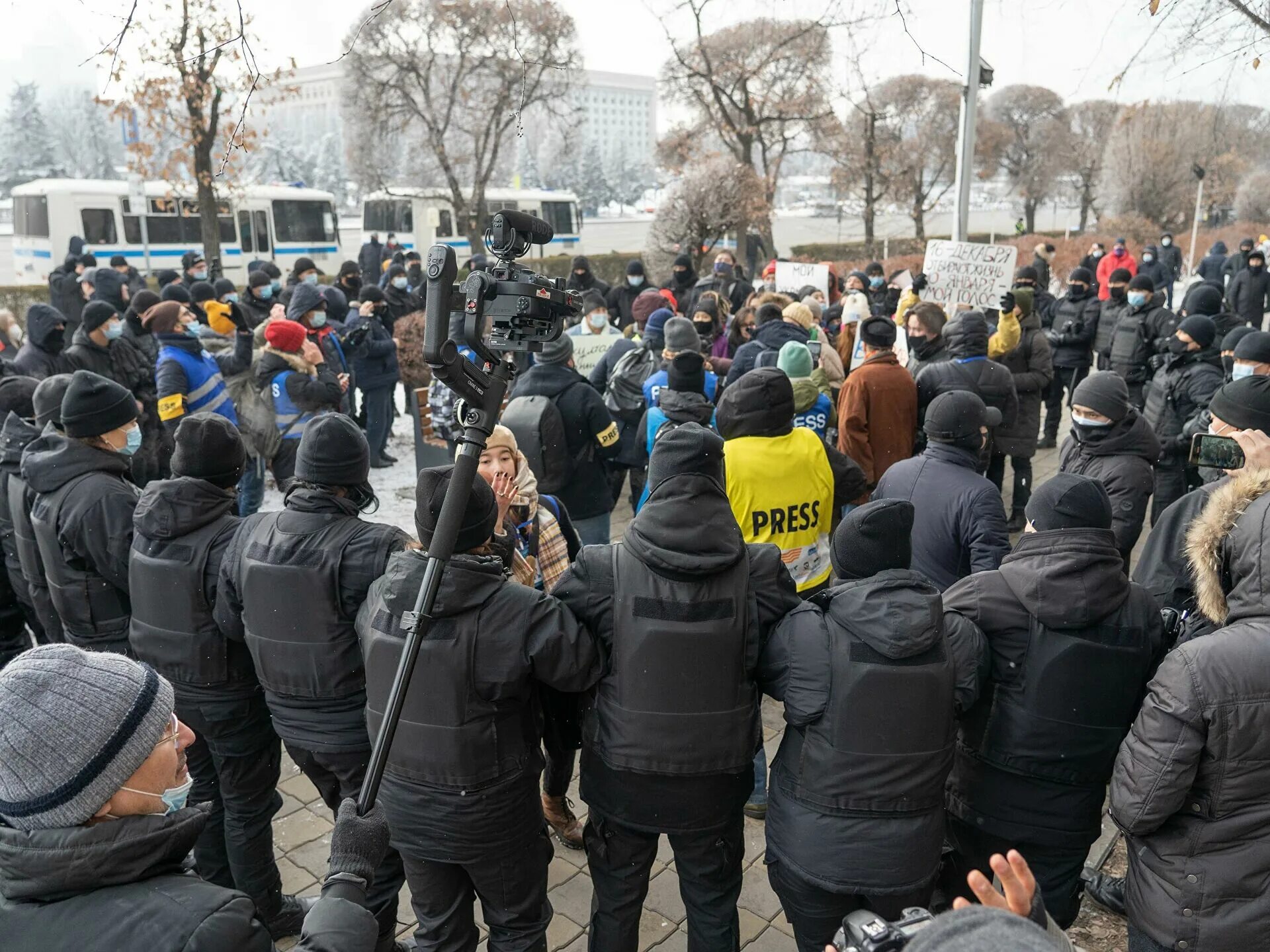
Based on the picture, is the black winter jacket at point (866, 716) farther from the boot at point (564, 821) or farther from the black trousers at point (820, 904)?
the boot at point (564, 821)

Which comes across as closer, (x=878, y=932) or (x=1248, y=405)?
(x=878, y=932)

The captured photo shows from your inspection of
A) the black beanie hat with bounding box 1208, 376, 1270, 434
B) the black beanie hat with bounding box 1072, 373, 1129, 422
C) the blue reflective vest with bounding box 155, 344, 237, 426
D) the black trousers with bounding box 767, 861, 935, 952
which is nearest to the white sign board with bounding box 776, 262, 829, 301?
the black beanie hat with bounding box 1072, 373, 1129, 422

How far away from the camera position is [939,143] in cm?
3362

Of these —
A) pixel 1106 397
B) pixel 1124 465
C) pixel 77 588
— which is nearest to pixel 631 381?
pixel 1106 397

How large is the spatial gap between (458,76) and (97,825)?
25434 millimetres

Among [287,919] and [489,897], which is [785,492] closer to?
[489,897]

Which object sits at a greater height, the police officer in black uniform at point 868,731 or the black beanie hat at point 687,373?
the black beanie hat at point 687,373

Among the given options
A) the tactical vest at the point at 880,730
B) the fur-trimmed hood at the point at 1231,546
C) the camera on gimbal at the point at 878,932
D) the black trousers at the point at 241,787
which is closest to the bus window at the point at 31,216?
the black trousers at the point at 241,787

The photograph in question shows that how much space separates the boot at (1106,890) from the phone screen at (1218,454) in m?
1.67

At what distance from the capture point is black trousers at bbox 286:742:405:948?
3279mm

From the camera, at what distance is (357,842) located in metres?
2.12

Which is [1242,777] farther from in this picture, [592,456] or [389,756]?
[592,456]

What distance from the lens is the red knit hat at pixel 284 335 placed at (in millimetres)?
6543

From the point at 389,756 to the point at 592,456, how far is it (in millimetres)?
3023
